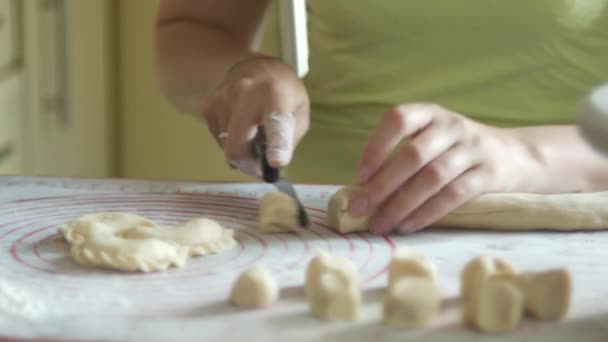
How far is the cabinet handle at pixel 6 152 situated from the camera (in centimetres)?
178

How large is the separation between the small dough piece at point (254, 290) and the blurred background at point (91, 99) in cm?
115

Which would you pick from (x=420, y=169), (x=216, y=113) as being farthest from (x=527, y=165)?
(x=216, y=113)

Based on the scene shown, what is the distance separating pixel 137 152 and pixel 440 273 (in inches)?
64.2

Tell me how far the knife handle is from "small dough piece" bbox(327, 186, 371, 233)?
0.09m

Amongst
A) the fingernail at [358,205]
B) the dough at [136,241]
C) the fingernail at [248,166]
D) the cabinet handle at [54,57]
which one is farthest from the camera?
the cabinet handle at [54,57]

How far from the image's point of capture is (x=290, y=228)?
781mm

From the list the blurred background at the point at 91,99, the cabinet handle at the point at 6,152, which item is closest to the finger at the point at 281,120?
the blurred background at the point at 91,99

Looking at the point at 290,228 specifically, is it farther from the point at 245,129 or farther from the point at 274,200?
the point at 245,129

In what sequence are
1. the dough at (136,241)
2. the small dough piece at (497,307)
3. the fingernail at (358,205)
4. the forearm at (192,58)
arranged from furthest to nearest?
the forearm at (192,58) → the fingernail at (358,205) → the dough at (136,241) → the small dough piece at (497,307)

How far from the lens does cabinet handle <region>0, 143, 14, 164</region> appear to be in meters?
1.78

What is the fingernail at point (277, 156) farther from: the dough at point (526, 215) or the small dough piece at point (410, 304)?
the small dough piece at point (410, 304)

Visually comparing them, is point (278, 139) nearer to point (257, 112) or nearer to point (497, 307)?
point (257, 112)

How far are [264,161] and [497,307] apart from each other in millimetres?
370

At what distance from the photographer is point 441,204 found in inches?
30.5
